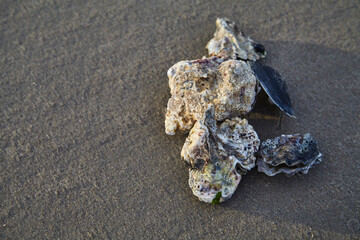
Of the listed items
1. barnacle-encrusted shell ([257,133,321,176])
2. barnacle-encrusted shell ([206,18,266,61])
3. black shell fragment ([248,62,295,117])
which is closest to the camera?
barnacle-encrusted shell ([257,133,321,176])

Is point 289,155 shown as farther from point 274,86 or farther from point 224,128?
point 274,86

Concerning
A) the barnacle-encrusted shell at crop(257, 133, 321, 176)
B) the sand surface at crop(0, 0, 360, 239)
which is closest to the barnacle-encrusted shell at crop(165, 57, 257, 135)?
the sand surface at crop(0, 0, 360, 239)

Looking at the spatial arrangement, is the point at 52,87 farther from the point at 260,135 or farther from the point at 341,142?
the point at 341,142

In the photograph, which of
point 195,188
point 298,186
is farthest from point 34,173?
point 298,186

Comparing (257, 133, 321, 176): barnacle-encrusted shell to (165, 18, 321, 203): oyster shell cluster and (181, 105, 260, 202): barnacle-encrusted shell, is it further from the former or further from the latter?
(181, 105, 260, 202): barnacle-encrusted shell

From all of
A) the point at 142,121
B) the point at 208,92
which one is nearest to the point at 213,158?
the point at 208,92
